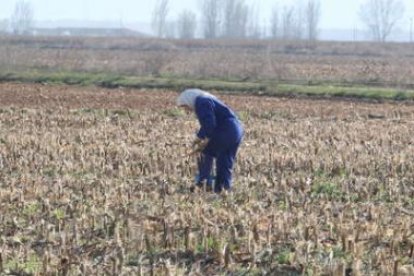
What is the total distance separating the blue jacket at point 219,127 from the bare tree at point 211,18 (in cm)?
11303

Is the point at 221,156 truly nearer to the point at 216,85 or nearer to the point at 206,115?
the point at 206,115

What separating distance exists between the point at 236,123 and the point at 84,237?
321cm

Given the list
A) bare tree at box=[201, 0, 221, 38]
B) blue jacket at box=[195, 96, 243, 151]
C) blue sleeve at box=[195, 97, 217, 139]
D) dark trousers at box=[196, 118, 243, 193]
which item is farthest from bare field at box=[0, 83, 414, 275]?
bare tree at box=[201, 0, 221, 38]

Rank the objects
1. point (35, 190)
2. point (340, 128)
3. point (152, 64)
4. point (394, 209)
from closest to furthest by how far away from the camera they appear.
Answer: point (394, 209), point (35, 190), point (340, 128), point (152, 64)

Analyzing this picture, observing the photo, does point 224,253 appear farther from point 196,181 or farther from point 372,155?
point 372,155

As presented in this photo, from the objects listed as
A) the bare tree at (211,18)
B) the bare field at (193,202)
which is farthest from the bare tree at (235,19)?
the bare field at (193,202)

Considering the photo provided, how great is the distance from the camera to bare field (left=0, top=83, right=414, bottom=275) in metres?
7.34

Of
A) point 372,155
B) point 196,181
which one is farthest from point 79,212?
point 372,155

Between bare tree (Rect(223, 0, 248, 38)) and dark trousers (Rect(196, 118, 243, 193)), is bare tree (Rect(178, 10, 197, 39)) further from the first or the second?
dark trousers (Rect(196, 118, 243, 193))

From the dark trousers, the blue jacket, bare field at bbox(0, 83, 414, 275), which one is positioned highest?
the blue jacket

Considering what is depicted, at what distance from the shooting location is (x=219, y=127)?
10.6 m

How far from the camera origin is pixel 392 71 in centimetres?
3706

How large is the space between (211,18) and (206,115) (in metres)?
121

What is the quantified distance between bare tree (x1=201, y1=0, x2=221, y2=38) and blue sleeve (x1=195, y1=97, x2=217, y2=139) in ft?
372
